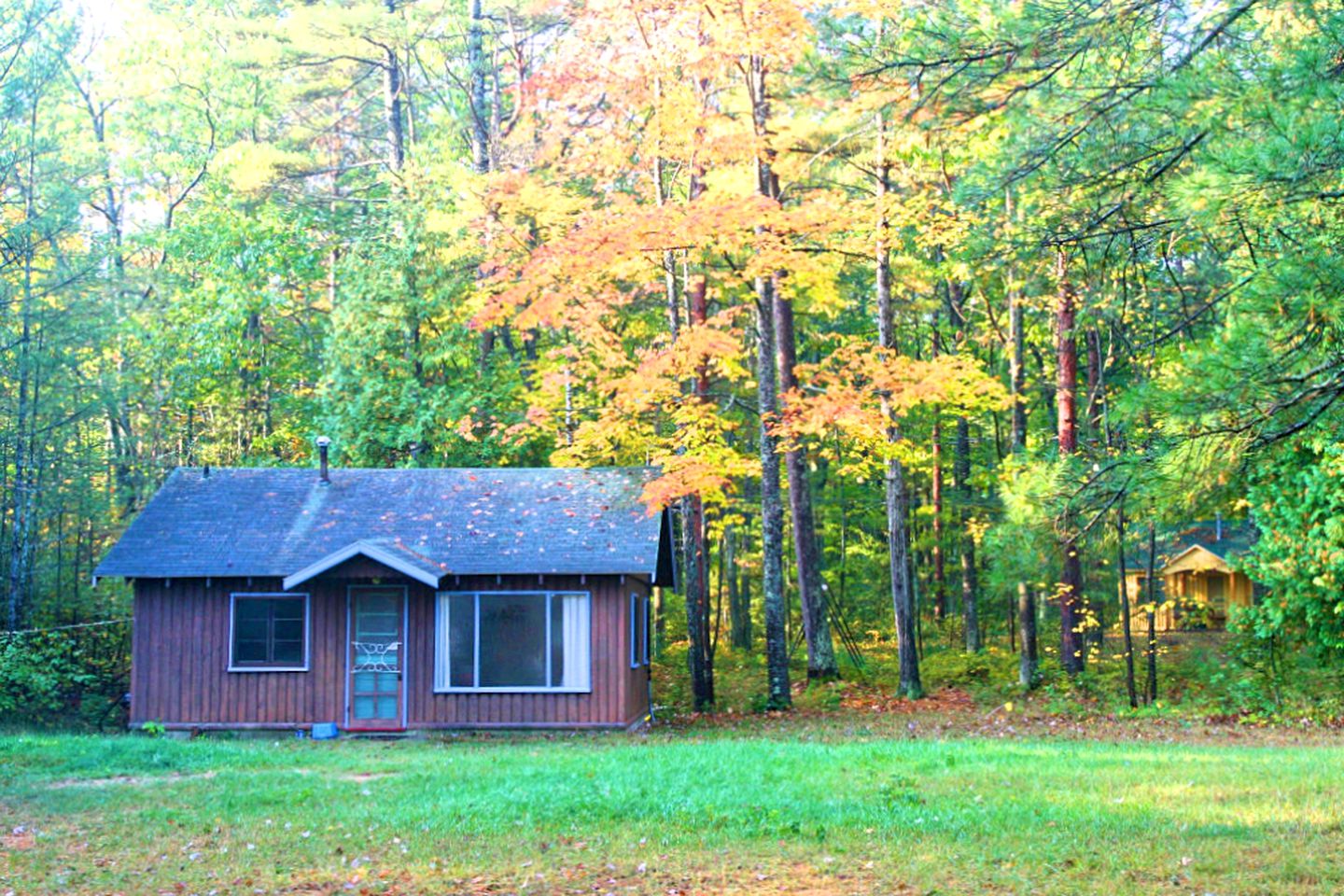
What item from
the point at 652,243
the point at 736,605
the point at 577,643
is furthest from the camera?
the point at 736,605

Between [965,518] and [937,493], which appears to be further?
[937,493]

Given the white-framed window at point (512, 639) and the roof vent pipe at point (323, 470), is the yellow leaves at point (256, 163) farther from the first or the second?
the white-framed window at point (512, 639)

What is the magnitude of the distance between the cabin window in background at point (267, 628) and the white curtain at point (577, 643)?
369cm

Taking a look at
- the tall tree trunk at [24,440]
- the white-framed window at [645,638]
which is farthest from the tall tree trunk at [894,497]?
the tall tree trunk at [24,440]

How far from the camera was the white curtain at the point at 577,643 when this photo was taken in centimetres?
1809

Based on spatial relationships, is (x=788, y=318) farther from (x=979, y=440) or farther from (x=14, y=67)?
(x=14, y=67)

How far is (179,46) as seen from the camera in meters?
33.3

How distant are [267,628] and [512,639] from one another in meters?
3.49

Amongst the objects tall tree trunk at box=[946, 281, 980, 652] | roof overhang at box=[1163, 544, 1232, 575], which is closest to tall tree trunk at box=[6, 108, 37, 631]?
tall tree trunk at box=[946, 281, 980, 652]

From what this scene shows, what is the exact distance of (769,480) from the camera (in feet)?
67.4

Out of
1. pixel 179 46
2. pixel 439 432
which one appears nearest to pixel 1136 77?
pixel 439 432

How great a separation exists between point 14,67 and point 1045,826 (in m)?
20.4

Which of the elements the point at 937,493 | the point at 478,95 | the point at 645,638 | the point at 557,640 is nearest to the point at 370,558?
the point at 557,640

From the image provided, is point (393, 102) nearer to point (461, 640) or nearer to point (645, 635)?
point (645, 635)
